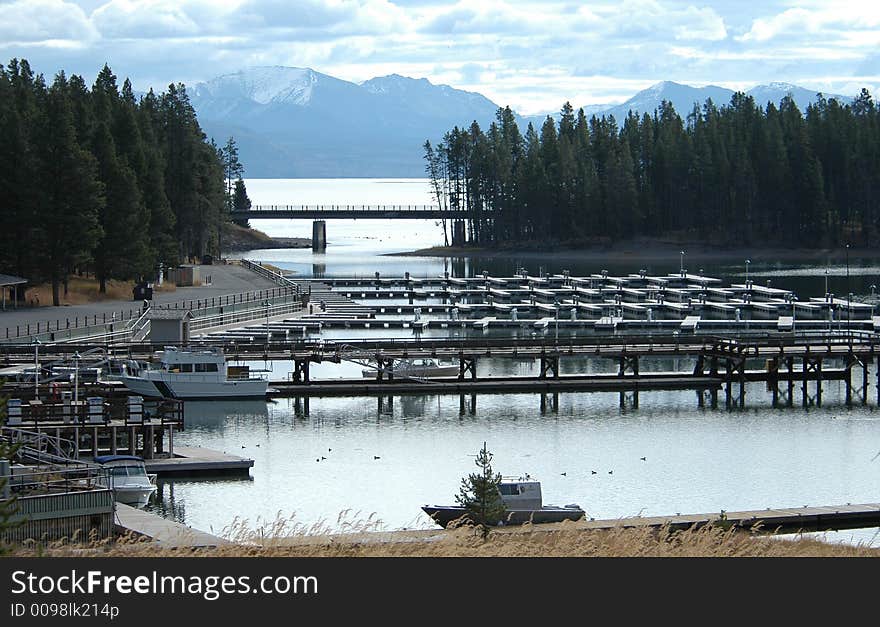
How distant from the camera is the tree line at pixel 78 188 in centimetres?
8812

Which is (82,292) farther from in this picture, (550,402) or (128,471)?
(128,471)

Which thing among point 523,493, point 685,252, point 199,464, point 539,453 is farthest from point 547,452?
point 685,252

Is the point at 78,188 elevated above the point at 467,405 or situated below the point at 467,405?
above

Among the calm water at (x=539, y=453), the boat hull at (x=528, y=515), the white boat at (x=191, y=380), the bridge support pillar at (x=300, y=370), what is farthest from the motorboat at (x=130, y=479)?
the bridge support pillar at (x=300, y=370)

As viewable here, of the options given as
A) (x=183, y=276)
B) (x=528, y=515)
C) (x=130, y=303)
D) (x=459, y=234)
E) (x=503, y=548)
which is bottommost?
(x=528, y=515)

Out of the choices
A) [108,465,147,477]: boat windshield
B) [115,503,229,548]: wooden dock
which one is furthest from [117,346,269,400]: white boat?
[115,503,229,548]: wooden dock

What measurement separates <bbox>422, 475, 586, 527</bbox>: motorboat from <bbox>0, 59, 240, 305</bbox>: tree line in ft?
174

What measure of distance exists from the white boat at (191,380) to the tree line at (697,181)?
361ft

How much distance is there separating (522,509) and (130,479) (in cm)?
1152

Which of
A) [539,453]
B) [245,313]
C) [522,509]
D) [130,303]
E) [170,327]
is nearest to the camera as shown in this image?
[522,509]

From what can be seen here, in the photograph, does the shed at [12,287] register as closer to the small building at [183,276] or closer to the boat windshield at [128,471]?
the small building at [183,276]

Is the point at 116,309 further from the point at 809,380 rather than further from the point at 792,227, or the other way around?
the point at 792,227

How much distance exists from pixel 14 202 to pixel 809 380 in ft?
160

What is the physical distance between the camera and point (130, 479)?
42.1 metres
